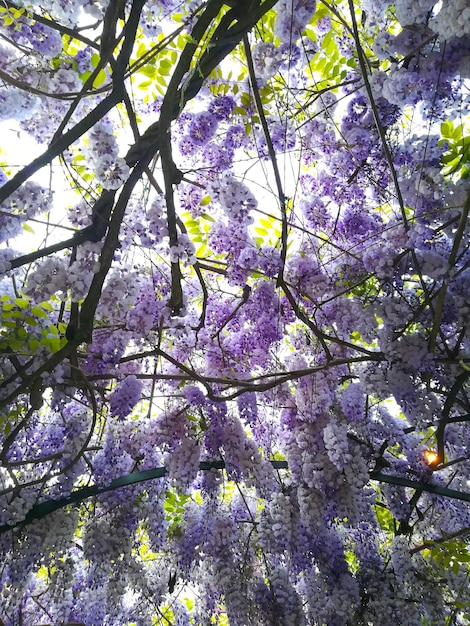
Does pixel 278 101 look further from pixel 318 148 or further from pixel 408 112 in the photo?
pixel 408 112

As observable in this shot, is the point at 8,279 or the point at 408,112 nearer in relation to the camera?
the point at 8,279

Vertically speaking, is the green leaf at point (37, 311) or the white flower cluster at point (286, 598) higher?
the green leaf at point (37, 311)

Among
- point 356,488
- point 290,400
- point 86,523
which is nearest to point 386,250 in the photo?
point 290,400

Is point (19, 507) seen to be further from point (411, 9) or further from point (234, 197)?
point (411, 9)

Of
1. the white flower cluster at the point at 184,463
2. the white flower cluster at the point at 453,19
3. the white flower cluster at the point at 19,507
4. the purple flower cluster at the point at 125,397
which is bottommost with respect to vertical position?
the white flower cluster at the point at 184,463

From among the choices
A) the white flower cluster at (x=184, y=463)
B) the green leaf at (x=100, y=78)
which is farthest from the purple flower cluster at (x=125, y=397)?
the green leaf at (x=100, y=78)

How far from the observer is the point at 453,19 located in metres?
1.17

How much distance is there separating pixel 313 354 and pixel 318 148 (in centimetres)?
97

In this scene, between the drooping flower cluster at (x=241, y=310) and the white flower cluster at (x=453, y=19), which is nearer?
the white flower cluster at (x=453, y=19)

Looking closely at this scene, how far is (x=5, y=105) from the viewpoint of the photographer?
171cm

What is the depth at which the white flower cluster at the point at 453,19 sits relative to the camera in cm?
115

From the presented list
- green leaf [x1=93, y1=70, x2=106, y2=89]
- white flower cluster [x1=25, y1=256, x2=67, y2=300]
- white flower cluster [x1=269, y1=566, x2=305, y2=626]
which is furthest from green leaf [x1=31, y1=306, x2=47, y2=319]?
white flower cluster [x1=269, y1=566, x2=305, y2=626]

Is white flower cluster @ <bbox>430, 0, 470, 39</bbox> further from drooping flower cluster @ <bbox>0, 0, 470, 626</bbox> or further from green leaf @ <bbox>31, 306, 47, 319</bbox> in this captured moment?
green leaf @ <bbox>31, 306, 47, 319</bbox>

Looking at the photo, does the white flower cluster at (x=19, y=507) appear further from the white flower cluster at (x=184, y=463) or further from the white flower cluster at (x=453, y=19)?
the white flower cluster at (x=453, y=19)
